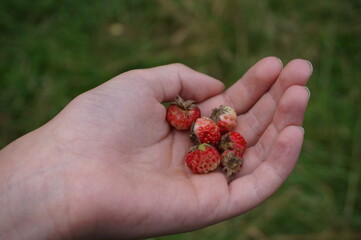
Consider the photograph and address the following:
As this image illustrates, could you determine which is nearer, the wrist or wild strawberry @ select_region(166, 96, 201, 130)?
the wrist

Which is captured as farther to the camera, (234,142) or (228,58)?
(228,58)

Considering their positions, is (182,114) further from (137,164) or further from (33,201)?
(33,201)

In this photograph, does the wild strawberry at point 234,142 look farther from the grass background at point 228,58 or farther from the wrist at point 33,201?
the wrist at point 33,201

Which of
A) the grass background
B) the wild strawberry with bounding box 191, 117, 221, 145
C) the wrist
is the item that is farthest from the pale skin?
the grass background

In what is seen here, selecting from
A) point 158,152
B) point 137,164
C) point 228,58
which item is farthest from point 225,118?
point 228,58

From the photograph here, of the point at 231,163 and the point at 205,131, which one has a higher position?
the point at 205,131

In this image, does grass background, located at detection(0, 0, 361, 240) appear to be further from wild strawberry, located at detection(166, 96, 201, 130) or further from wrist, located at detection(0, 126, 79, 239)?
wrist, located at detection(0, 126, 79, 239)

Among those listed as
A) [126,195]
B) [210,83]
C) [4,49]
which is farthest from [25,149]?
[4,49]
